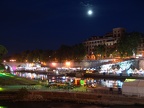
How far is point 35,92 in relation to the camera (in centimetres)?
3444

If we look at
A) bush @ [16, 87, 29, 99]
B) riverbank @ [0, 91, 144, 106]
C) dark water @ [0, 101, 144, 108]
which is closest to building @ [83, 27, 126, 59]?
riverbank @ [0, 91, 144, 106]

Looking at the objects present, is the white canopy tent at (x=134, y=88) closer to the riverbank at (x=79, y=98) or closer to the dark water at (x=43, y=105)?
the riverbank at (x=79, y=98)

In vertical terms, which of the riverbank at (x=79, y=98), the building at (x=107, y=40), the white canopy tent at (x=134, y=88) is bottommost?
the riverbank at (x=79, y=98)

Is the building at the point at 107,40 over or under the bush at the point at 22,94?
over

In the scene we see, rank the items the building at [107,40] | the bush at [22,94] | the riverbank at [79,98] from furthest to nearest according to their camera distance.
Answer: the building at [107,40]
the bush at [22,94]
the riverbank at [79,98]

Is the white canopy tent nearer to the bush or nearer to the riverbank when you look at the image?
the riverbank

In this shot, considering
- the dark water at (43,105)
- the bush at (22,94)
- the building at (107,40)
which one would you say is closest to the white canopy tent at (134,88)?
the dark water at (43,105)

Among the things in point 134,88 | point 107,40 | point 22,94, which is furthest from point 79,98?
point 107,40

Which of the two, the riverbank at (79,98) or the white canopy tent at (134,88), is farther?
the white canopy tent at (134,88)

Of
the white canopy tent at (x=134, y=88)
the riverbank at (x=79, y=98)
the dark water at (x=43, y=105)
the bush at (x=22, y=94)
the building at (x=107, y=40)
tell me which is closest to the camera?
the riverbank at (x=79, y=98)

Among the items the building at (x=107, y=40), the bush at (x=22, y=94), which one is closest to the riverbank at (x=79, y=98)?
the bush at (x=22, y=94)

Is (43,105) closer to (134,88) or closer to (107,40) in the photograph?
(134,88)

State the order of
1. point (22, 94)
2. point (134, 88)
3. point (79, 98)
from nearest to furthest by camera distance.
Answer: point (134, 88) < point (79, 98) < point (22, 94)

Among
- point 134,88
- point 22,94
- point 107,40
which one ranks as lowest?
point 22,94
